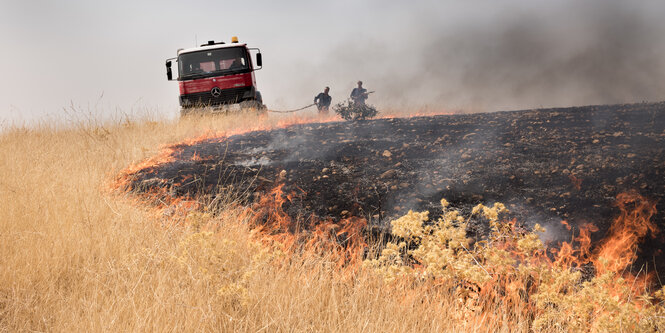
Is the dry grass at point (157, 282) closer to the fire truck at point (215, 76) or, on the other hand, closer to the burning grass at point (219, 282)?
the burning grass at point (219, 282)

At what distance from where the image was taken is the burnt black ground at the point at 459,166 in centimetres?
449

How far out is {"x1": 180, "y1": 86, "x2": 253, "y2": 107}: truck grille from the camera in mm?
10945

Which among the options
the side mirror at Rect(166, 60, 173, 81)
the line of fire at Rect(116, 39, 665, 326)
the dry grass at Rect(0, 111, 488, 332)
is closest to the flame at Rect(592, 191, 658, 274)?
the line of fire at Rect(116, 39, 665, 326)

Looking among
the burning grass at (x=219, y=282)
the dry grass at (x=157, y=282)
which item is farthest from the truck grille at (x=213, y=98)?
the dry grass at (x=157, y=282)

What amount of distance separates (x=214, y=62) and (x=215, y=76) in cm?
43

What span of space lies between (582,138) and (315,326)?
5.01 metres

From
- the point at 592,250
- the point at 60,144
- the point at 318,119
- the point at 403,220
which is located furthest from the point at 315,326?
the point at 318,119

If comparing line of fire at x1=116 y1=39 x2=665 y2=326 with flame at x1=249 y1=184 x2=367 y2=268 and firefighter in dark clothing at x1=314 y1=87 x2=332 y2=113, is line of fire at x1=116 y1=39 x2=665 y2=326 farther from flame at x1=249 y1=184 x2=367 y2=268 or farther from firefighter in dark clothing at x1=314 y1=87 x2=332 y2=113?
firefighter in dark clothing at x1=314 y1=87 x2=332 y2=113

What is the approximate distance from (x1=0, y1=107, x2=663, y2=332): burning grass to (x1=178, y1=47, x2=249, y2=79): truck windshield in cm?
674

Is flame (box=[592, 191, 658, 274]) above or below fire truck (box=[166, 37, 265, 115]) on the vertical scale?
below

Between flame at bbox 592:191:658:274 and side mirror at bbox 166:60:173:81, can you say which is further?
side mirror at bbox 166:60:173:81

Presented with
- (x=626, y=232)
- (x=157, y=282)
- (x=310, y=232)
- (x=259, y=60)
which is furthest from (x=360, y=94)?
(x=157, y=282)

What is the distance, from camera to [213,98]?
10.9m

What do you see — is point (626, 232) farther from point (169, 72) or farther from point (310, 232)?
point (169, 72)
